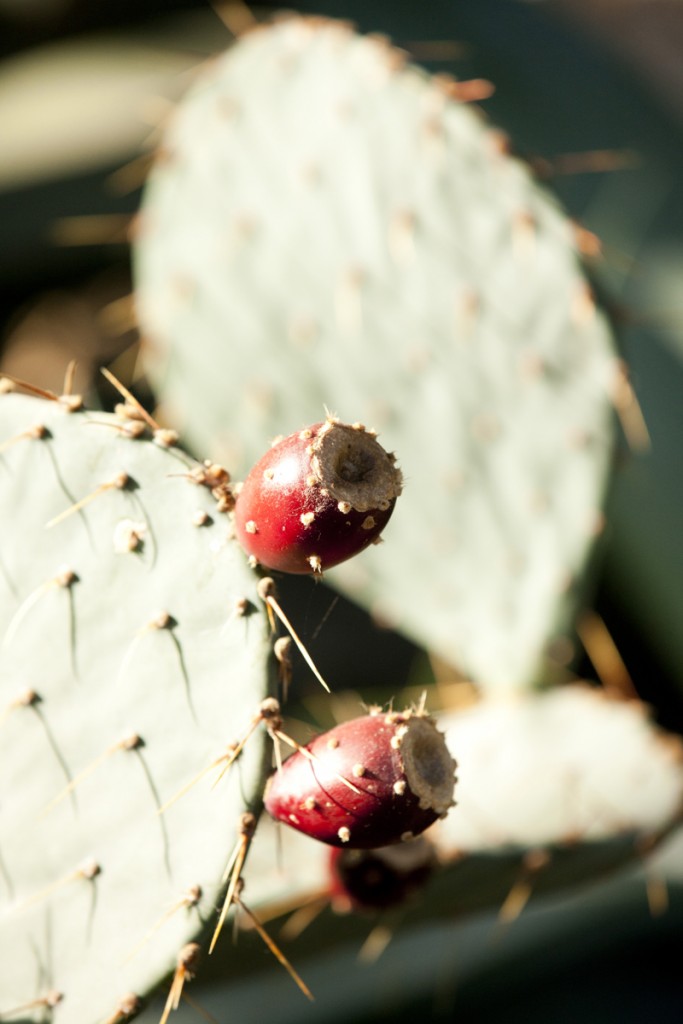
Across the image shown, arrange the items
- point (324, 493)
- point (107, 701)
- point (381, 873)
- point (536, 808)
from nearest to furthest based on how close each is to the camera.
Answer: point (324, 493) → point (107, 701) → point (381, 873) → point (536, 808)

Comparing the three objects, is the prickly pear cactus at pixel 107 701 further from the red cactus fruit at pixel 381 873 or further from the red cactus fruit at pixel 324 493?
the red cactus fruit at pixel 381 873

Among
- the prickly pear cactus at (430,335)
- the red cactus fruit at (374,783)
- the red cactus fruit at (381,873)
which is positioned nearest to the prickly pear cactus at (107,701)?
the red cactus fruit at (374,783)

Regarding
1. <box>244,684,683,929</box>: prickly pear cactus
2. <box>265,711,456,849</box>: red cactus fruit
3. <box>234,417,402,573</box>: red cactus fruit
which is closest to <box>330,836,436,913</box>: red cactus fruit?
<box>244,684,683,929</box>: prickly pear cactus

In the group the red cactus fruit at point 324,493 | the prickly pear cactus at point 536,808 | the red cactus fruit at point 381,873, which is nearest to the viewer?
the red cactus fruit at point 324,493

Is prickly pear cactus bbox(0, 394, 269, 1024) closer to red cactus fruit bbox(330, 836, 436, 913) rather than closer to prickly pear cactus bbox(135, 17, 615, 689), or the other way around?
red cactus fruit bbox(330, 836, 436, 913)

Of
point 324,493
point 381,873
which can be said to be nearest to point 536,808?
point 381,873

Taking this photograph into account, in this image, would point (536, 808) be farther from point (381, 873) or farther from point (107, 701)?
point (107, 701)
